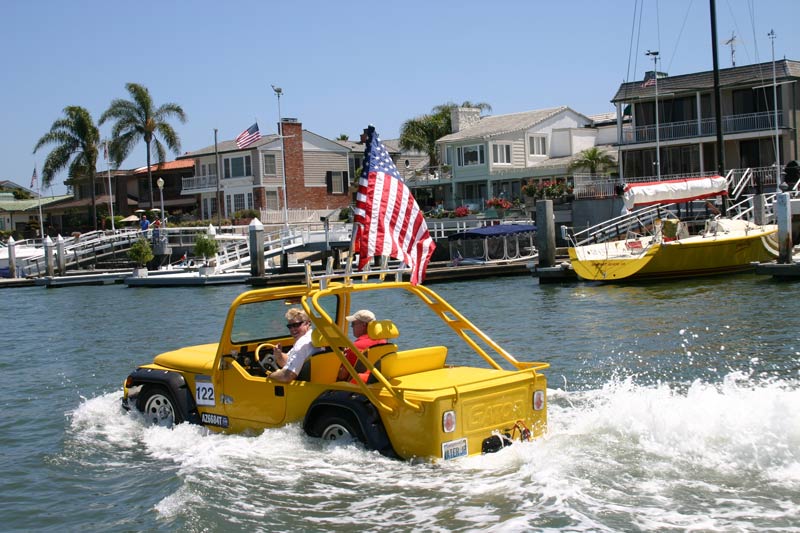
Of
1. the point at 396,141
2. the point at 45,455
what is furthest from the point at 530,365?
the point at 396,141

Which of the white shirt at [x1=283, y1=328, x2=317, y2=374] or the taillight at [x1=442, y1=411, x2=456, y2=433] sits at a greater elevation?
the white shirt at [x1=283, y1=328, x2=317, y2=374]

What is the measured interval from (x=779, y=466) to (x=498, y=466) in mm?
2425

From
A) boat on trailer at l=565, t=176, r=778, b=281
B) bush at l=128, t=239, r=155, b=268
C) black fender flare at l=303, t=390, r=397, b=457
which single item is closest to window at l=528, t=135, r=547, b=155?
bush at l=128, t=239, r=155, b=268

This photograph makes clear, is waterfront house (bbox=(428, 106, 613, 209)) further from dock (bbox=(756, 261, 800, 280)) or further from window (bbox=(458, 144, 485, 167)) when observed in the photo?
dock (bbox=(756, 261, 800, 280))

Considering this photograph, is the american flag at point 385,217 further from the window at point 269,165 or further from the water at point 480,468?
the window at point 269,165

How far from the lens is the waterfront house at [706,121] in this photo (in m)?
50.2

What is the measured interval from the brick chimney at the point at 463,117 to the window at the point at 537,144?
6.85 metres

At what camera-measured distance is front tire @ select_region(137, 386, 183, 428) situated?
10.9 meters

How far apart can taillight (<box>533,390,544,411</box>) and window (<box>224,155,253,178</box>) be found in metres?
64.5

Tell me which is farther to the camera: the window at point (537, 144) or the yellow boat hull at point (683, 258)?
the window at point (537, 144)

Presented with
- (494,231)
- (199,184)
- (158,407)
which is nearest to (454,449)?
(158,407)

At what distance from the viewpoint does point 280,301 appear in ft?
35.2

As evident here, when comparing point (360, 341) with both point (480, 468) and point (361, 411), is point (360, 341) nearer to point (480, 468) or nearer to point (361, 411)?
point (361, 411)

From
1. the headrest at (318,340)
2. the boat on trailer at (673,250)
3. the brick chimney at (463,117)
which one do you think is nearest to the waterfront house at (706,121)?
the boat on trailer at (673,250)
